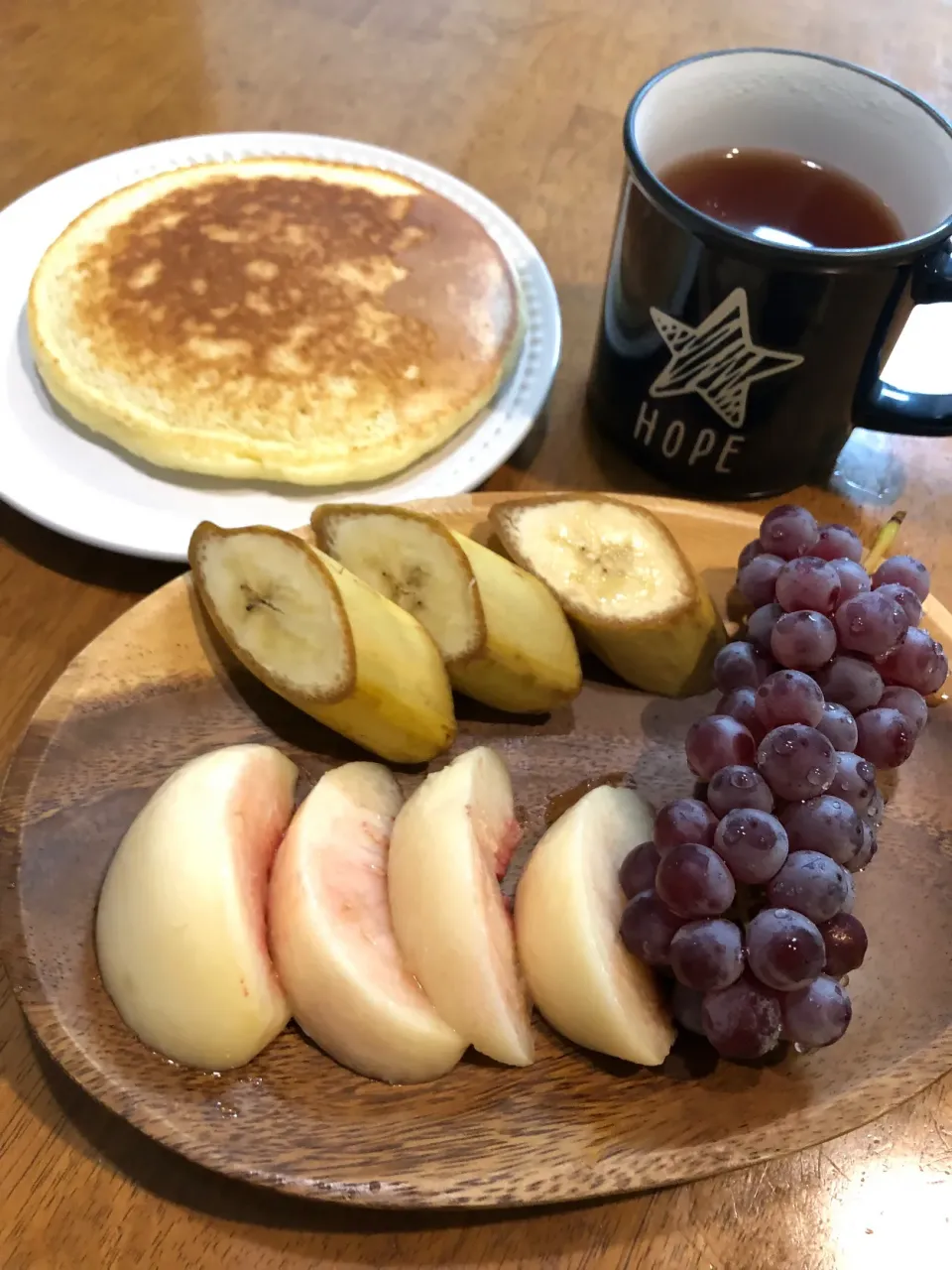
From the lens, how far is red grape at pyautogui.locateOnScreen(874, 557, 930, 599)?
0.75 metres

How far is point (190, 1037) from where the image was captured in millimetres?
595

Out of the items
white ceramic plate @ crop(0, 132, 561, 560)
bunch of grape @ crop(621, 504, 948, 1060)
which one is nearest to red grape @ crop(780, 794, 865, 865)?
bunch of grape @ crop(621, 504, 948, 1060)

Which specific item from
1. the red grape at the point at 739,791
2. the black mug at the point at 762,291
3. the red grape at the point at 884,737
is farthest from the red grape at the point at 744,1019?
the black mug at the point at 762,291

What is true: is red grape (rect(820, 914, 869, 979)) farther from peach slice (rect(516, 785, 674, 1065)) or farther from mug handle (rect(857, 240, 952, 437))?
mug handle (rect(857, 240, 952, 437))

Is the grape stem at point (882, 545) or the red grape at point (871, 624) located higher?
the red grape at point (871, 624)

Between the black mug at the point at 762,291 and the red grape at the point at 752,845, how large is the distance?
424mm

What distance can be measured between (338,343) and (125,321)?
21 cm

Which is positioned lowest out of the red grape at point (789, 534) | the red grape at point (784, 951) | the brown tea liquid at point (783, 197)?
the red grape at point (784, 951)

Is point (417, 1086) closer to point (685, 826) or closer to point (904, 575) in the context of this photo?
point (685, 826)

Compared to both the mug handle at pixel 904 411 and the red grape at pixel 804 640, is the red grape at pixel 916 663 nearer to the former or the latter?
the red grape at pixel 804 640

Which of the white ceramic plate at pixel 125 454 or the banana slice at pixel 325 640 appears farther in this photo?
the white ceramic plate at pixel 125 454

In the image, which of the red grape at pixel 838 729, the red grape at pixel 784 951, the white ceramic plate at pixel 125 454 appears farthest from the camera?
the white ceramic plate at pixel 125 454

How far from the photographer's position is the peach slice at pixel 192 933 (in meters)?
0.59

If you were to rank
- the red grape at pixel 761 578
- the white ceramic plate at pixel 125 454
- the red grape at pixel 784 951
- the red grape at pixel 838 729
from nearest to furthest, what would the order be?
1. the red grape at pixel 784 951
2. the red grape at pixel 838 729
3. the red grape at pixel 761 578
4. the white ceramic plate at pixel 125 454
